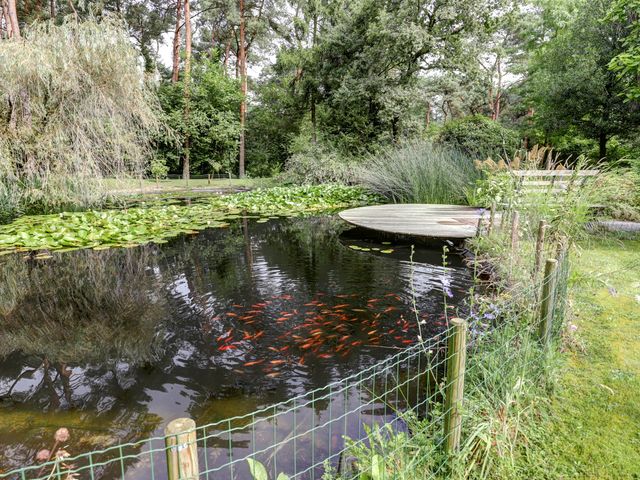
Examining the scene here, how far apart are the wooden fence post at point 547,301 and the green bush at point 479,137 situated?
8.55 meters

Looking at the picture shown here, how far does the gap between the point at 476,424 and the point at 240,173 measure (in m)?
19.2

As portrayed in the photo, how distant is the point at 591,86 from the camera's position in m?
9.81

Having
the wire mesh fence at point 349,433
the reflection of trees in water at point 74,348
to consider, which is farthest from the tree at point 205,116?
the wire mesh fence at point 349,433

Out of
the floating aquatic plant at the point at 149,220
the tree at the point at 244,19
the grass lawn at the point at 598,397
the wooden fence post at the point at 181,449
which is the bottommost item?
the grass lawn at the point at 598,397

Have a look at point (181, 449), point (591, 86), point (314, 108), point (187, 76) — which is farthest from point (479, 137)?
point (187, 76)

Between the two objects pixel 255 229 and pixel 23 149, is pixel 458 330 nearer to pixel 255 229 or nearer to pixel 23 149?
pixel 255 229

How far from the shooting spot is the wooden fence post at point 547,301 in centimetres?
213

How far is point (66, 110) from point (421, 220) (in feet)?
20.9

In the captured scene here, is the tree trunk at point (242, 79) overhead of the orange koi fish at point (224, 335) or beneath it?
overhead

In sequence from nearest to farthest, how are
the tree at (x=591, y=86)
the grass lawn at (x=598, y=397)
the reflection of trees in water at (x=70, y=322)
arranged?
1. the grass lawn at (x=598, y=397)
2. the reflection of trees in water at (x=70, y=322)
3. the tree at (x=591, y=86)

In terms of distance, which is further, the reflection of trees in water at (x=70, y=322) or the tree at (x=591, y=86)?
the tree at (x=591, y=86)

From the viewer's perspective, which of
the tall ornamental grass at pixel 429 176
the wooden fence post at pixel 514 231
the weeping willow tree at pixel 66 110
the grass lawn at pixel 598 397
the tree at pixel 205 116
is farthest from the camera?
the tree at pixel 205 116

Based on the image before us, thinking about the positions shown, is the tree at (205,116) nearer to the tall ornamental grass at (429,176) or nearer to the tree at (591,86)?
the tall ornamental grass at (429,176)

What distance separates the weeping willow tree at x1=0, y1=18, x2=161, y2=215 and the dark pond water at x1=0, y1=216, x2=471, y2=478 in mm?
2066
